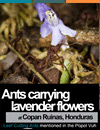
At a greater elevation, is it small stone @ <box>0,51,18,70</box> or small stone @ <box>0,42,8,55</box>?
small stone @ <box>0,42,8,55</box>

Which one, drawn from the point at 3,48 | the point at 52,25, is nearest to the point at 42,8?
the point at 52,25

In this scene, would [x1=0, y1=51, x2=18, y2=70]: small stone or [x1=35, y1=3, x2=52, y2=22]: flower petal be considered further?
[x1=0, y1=51, x2=18, y2=70]: small stone

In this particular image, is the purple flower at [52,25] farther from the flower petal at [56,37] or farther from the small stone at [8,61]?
the small stone at [8,61]

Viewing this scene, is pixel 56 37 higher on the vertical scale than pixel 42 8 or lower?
lower

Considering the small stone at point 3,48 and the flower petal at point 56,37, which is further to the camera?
the small stone at point 3,48

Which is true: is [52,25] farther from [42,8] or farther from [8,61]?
[8,61]

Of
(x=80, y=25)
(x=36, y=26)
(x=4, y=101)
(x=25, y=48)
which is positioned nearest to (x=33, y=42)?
(x=25, y=48)

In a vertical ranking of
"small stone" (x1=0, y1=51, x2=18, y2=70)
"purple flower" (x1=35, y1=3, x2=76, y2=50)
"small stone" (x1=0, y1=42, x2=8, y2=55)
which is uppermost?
"purple flower" (x1=35, y1=3, x2=76, y2=50)

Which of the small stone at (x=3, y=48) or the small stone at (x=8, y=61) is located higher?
the small stone at (x=3, y=48)

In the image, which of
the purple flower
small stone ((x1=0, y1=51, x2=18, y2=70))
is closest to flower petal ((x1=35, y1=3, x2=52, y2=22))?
the purple flower

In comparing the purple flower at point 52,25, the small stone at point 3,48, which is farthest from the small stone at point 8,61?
the purple flower at point 52,25

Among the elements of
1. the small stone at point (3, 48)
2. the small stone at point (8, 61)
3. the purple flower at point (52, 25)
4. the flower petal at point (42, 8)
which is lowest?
the small stone at point (8, 61)

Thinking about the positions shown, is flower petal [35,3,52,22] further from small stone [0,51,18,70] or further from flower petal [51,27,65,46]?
small stone [0,51,18,70]
